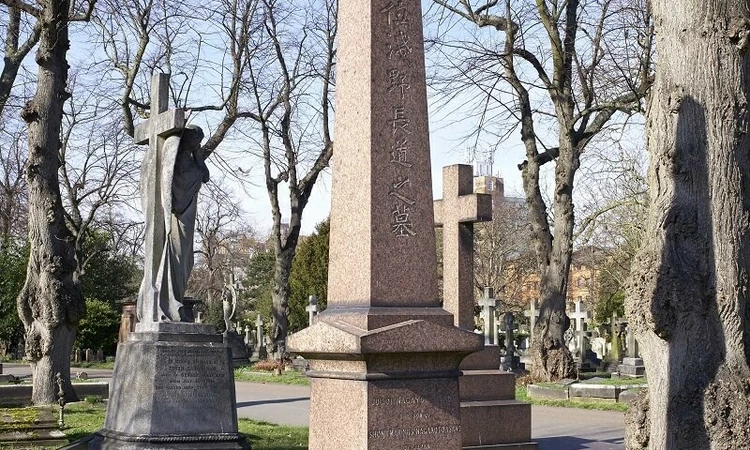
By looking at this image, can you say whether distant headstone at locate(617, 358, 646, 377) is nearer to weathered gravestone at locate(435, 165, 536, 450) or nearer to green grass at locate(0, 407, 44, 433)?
weathered gravestone at locate(435, 165, 536, 450)

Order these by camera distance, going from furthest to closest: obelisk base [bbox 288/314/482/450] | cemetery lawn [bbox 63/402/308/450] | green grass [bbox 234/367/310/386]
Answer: green grass [bbox 234/367/310/386] < cemetery lawn [bbox 63/402/308/450] < obelisk base [bbox 288/314/482/450]

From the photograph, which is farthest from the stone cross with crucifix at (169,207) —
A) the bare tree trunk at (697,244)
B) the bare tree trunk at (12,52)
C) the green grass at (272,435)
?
the bare tree trunk at (12,52)

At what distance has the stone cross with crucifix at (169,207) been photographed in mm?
10594

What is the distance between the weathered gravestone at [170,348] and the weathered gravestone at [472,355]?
109 inches

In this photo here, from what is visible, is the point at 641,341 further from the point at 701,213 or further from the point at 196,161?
the point at 196,161

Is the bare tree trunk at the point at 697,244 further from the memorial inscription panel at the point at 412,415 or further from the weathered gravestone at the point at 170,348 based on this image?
the weathered gravestone at the point at 170,348

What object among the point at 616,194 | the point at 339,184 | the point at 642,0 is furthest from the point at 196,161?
the point at 616,194

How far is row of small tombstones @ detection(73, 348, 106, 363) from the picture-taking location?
4225 cm

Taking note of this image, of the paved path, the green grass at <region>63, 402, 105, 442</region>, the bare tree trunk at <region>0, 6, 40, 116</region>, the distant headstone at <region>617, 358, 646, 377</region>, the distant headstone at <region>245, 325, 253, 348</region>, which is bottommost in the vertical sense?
the paved path

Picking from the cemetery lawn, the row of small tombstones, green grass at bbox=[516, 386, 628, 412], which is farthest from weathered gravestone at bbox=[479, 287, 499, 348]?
the row of small tombstones

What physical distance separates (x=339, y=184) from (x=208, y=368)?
452 centimetres

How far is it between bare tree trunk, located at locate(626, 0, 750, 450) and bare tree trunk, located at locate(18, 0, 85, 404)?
11057 millimetres

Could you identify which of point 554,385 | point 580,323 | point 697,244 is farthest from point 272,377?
point 697,244

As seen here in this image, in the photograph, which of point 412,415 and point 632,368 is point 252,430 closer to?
point 412,415
